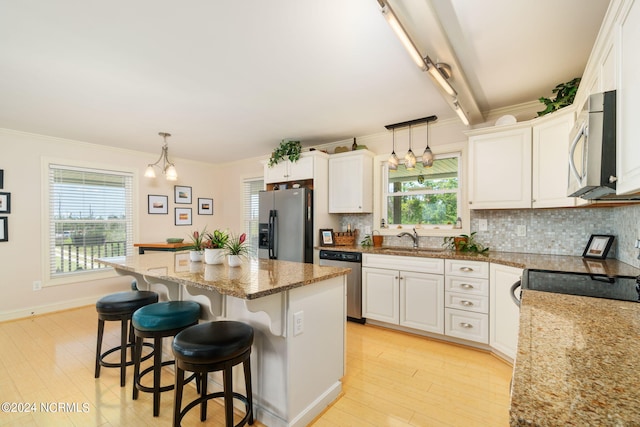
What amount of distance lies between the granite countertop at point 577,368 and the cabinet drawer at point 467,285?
160cm

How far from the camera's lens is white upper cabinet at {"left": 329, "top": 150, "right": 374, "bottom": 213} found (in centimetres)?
392

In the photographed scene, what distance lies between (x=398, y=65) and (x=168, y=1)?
1.57 m

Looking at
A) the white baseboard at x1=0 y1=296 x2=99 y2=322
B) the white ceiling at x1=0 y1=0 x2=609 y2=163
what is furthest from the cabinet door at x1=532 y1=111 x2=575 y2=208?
the white baseboard at x1=0 y1=296 x2=99 y2=322

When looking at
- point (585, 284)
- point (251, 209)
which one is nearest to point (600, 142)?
point (585, 284)

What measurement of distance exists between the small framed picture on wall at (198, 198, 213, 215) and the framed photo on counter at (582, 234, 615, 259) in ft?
18.9

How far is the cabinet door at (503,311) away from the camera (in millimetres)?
2466

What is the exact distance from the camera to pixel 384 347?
2.93m

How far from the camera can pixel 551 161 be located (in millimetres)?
2605

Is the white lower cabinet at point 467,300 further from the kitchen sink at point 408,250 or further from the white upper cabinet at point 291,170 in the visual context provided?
the white upper cabinet at point 291,170

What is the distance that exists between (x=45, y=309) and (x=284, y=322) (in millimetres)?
4242

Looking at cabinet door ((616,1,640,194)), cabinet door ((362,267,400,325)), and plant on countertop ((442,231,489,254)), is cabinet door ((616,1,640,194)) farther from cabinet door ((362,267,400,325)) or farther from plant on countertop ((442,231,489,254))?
cabinet door ((362,267,400,325))

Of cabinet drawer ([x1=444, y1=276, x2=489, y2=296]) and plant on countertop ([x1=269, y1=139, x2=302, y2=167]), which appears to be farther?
plant on countertop ([x1=269, y1=139, x2=302, y2=167])

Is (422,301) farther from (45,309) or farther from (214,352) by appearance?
(45,309)

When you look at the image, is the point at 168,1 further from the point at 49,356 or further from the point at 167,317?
the point at 49,356
